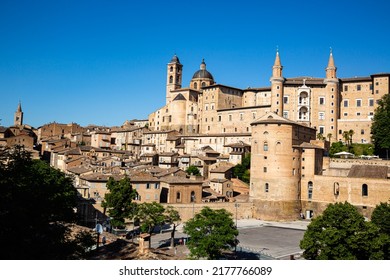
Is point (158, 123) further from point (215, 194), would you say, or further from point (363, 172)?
point (363, 172)

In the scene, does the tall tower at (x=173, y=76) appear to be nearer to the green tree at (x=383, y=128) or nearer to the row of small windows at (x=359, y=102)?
the row of small windows at (x=359, y=102)

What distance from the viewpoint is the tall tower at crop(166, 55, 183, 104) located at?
243ft

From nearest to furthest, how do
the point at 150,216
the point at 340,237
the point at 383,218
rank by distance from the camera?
the point at 340,237
the point at 383,218
the point at 150,216

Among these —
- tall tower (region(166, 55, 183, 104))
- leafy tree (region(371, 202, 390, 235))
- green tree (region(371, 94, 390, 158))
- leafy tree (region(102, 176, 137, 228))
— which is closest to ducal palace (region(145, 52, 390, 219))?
tall tower (region(166, 55, 183, 104))

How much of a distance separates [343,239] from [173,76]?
62054 millimetres

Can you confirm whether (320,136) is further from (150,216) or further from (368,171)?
(150,216)

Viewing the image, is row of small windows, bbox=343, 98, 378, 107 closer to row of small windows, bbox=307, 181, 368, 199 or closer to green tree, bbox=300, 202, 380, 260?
row of small windows, bbox=307, 181, 368, 199

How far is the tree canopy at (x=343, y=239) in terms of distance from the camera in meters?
14.6

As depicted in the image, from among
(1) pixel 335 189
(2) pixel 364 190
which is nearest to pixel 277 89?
(1) pixel 335 189

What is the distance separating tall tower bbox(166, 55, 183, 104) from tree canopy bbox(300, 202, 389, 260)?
59295mm

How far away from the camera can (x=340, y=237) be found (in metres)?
15.1

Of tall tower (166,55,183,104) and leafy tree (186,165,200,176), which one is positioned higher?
tall tower (166,55,183,104)

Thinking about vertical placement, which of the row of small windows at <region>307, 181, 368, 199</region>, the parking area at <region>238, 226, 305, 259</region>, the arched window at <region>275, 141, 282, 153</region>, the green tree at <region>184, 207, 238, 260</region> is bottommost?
the parking area at <region>238, 226, 305, 259</region>

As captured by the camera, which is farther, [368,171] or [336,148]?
[336,148]
